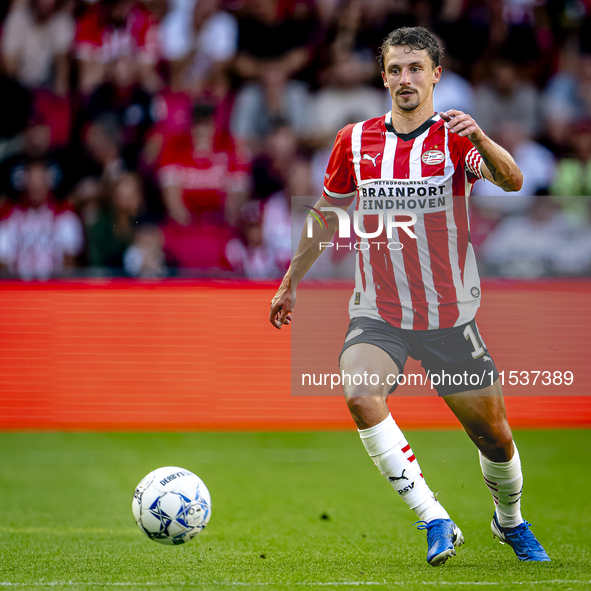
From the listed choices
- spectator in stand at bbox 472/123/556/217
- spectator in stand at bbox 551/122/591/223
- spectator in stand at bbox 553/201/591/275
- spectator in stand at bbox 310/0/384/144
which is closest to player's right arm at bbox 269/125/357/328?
spectator in stand at bbox 553/201/591/275

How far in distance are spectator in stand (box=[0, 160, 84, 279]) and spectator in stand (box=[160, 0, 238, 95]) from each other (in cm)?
237

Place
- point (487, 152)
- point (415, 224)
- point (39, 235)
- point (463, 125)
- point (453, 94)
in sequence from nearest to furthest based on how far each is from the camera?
point (463, 125)
point (487, 152)
point (415, 224)
point (39, 235)
point (453, 94)

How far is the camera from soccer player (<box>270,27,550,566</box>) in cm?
405

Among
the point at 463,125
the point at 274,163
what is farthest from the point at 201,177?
the point at 463,125

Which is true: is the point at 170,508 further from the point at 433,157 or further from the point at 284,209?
the point at 284,209

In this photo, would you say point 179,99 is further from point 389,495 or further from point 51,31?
point 389,495

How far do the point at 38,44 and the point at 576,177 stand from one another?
22.0 feet

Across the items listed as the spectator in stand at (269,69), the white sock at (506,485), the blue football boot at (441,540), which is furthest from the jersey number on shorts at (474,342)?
the spectator in stand at (269,69)

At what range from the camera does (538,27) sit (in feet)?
37.7

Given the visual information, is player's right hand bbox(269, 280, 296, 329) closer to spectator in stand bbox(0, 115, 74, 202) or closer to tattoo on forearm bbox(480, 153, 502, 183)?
tattoo on forearm bbox(480, 153, 502, 183)

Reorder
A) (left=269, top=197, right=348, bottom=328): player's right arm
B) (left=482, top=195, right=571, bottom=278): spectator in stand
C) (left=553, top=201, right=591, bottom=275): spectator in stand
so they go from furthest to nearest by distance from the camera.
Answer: (left=482, top=195, right=571, bottom=278): spectator in stand → (left=553, top=201, right=591, bottom=275): spectator in stand → (left=269, top=197, right=348, bottom=328): player's right arm

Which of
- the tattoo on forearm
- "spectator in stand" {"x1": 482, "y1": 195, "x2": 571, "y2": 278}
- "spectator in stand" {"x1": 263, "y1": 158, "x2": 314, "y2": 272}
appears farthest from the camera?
"spectator in stand" {"x1": 263, "y1": 158, "x2": 314, "y2": 272}

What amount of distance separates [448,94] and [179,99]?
3.24 meters

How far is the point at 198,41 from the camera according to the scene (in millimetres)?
10961
